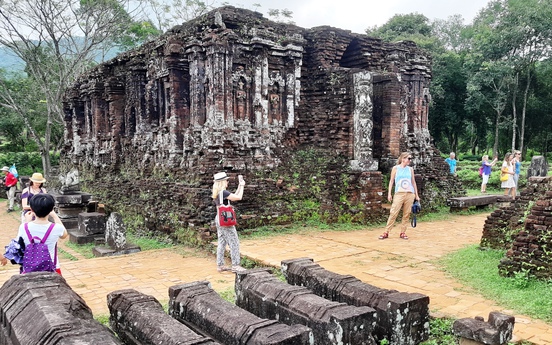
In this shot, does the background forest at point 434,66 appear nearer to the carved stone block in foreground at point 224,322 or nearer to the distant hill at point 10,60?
the distant hill at point 10,60

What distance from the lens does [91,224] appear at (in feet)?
31.8

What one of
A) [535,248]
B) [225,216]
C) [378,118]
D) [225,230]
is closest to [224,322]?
[225,216]

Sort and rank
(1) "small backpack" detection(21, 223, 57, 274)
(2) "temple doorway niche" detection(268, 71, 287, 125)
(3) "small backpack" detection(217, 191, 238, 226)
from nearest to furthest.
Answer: (1) "small backpack" detection(21, 223, 57, 274), (3) "small backpack" detection(217, 191, 238, 226), (2) "temple doorway niche" detection(268, 71, 287, 125)

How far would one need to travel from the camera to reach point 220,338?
2.96m

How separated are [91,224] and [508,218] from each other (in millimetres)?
8278

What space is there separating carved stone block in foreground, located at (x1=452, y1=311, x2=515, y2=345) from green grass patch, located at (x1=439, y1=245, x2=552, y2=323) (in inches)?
43.0

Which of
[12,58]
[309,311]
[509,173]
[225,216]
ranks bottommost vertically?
[309,311]

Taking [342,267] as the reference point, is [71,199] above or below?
above

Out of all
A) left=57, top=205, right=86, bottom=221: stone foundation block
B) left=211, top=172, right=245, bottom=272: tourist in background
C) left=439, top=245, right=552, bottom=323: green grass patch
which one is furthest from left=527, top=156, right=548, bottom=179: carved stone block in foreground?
left=57, top=205, right=86, bottom=221: stone foundation block

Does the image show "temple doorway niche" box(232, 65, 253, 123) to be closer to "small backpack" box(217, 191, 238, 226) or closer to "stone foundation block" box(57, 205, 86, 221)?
"small backpack" box(217, 191, 238, 226)

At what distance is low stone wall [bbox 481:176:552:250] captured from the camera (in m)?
6.07

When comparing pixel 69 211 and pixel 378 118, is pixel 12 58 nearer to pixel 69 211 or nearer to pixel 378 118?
pixel 69 211

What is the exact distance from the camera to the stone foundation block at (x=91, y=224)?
9633mm

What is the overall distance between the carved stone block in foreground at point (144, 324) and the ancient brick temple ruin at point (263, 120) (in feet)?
14.2
